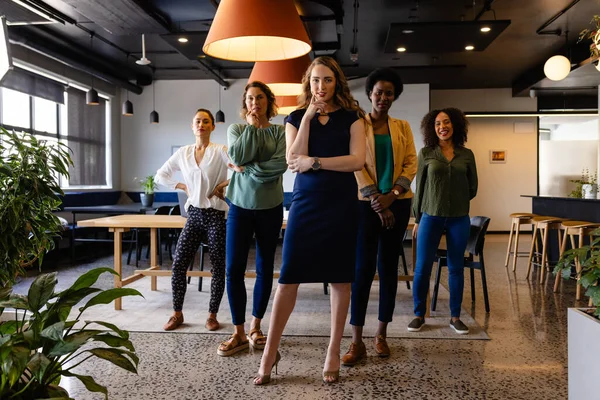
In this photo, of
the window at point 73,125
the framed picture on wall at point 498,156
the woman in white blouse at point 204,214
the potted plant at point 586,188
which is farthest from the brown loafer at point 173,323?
the framed picture on wall at point 498,156

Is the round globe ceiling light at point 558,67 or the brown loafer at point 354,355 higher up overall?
the round globe ceiling light at point 558,67

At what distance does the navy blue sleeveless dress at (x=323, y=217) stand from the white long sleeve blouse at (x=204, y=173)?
1.18 metres

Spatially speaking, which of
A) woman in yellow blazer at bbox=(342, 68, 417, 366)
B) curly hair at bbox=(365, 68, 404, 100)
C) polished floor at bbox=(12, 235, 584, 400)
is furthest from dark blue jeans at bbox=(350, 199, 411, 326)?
curly hair at bbox=(365, 68, 404, 100)

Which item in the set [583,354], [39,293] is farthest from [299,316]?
[39,293]

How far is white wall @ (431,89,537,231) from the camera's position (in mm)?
11039

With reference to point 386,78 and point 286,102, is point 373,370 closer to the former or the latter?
point 386,78

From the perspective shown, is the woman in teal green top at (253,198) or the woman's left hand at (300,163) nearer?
the woman's left hand at (300,163)

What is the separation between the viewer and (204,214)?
11.2ft

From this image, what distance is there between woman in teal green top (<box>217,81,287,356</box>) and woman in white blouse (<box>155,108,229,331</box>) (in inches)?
17.0

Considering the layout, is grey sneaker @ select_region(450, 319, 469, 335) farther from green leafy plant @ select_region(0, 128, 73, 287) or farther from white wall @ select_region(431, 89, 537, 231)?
white wall @ select_region(431, 89, 537, 231)

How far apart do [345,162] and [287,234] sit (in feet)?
1.45

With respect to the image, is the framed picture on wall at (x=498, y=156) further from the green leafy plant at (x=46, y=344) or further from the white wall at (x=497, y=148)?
the green leafy plant at (x=46, y=344)

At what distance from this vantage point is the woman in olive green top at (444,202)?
3342mm

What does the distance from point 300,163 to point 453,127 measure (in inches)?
65.1
